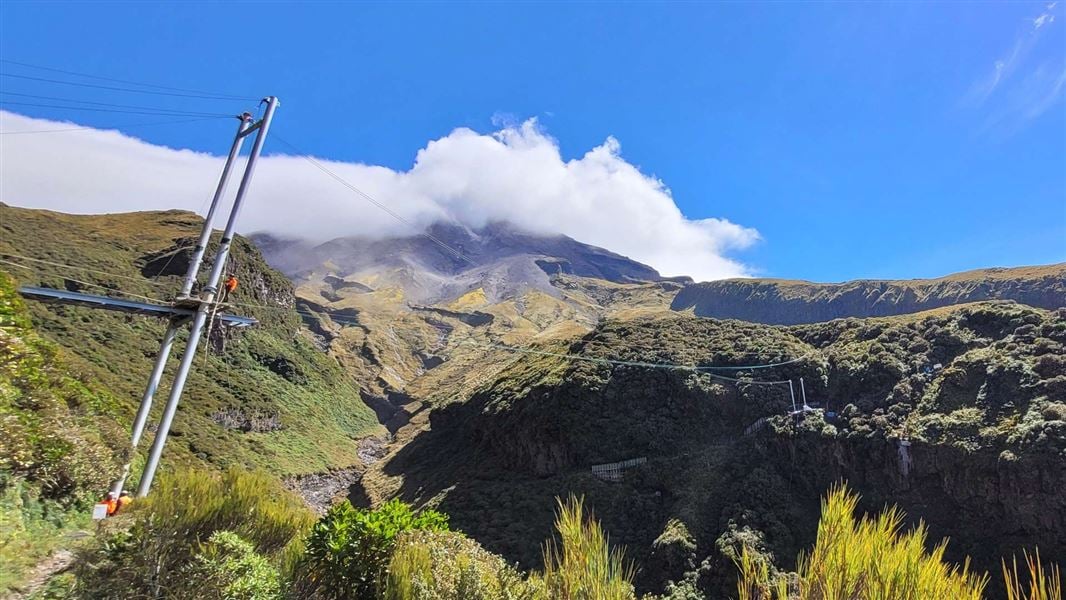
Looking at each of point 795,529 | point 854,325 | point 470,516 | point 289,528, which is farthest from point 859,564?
point 854,325

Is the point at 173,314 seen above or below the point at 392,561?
above

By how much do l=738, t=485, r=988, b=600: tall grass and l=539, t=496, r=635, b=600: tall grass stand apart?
119cm

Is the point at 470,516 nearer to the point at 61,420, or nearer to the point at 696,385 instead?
the point at 696,385

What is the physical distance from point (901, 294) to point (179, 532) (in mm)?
177828

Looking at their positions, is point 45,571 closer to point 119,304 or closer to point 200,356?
point 119,304

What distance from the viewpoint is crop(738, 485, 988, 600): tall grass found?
347 centimetres

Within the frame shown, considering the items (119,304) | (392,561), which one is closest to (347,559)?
(392,561)

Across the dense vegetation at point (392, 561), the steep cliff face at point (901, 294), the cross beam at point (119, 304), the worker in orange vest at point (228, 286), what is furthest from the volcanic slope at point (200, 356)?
the steep cliff face at point (901, 294)

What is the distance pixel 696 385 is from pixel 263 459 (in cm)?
4835

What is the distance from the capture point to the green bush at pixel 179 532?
5871mm

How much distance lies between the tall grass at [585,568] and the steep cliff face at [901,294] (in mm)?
93071

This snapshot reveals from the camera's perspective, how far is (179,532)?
23.1ft

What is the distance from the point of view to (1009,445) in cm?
2759

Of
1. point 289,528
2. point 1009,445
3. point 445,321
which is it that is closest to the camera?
point 289,528
